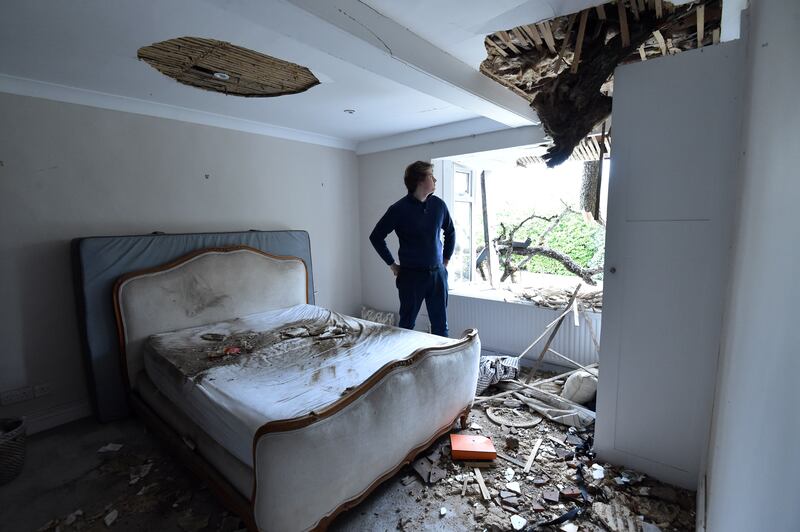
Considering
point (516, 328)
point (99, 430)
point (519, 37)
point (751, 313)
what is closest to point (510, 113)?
point (519, 37)

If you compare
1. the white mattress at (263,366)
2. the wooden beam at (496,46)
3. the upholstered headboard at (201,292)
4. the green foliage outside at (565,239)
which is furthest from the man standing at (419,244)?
the green foliage outside at (565,239)

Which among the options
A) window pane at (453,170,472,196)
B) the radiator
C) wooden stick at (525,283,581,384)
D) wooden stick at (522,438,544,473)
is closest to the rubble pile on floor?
wooden stick at (522,438,544,473)

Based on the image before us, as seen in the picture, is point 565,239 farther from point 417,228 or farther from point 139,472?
point 139,472

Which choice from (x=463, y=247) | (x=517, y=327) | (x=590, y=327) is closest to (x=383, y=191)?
(x=463, y=247)

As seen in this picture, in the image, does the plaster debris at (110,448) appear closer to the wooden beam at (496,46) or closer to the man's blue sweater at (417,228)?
the man's blue sweater at (417,228)

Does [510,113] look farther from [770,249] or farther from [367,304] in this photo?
[367,304]

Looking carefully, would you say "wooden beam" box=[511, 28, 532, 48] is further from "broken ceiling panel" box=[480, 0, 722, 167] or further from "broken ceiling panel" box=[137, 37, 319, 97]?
"broken ceiling panel" box=[137, 37, 319, 97]

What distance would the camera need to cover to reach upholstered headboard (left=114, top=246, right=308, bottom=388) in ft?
8.50

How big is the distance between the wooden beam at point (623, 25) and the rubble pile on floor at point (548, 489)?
7.56 ft

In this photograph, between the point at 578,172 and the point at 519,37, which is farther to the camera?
the point at 578,172

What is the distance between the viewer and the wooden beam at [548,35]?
1854 mm

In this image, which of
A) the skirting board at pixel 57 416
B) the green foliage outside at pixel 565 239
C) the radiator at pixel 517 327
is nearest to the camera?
the skirting board at pixel 57 416

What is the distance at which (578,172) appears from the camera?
3.46m

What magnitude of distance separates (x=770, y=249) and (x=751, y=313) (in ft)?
0.84
